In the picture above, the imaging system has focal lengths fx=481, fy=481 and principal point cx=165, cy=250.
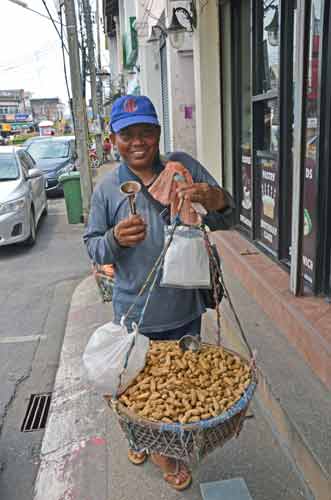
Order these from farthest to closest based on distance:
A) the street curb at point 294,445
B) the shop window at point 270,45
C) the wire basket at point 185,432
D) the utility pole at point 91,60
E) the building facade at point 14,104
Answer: the building facade at point 14,104 → the utility pole at point 91,60 → the shop window at point 270,45 → the street curb at point 294,445 → the wire basket at point 185,432

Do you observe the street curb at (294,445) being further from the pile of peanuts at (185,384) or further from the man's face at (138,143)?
the man's face at (138,143)

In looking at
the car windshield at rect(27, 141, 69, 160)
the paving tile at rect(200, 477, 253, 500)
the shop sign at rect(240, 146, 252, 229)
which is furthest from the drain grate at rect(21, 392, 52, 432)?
the car windshield at rect(27, 141, 69, 160)

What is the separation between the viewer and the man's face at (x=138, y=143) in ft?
6.88

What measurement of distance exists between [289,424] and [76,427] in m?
1.33

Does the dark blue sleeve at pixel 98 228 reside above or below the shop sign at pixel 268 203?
above

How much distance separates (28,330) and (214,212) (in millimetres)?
3286

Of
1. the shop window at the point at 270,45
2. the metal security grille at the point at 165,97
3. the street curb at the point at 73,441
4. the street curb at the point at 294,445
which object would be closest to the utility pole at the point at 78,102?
the metal security grille at the point at 165,97

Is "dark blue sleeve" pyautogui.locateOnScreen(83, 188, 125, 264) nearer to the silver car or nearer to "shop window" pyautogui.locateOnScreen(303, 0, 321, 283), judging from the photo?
"shop window" pyautogui.locateOnScreen(303, 0, 321, 283)

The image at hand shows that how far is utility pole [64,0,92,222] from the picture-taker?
895 cm

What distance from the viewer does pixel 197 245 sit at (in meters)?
2.03

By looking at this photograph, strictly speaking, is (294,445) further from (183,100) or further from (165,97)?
(165,97)

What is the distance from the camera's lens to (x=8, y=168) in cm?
882

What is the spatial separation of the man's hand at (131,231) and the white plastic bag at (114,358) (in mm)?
344

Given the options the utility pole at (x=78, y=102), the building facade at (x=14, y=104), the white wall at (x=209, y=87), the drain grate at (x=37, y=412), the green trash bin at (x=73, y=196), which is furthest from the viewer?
the building facade at (x=14, y=104)
